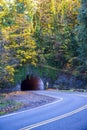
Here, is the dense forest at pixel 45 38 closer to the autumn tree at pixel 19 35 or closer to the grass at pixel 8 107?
the autumn tree at pixel 19 35

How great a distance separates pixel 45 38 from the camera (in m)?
41.4

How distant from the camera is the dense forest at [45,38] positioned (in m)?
36.5

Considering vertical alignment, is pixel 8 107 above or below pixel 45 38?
below

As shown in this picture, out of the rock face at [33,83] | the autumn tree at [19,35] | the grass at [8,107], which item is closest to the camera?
the grass at [8,107]

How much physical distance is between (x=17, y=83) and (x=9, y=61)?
7651mm

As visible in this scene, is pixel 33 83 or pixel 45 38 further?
pixel 33 83

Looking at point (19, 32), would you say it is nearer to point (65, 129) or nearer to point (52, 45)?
point (52, 45)

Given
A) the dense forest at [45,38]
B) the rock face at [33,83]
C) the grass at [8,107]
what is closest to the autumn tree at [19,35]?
the dense forest at [45,38]

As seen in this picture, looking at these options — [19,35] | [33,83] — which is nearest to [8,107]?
[19,35]

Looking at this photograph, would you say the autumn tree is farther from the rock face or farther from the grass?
the grass

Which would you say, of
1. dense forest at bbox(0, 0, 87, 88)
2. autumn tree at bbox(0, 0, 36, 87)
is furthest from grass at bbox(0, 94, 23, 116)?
dense forest at bbox(0, 0, 87, 88)

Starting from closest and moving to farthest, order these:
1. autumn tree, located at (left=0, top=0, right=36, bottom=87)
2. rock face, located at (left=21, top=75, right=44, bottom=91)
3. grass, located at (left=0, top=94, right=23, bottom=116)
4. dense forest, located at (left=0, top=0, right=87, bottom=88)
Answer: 1. grass, located at (left=0, top=94, right=23, bottom=116)
2. autumn tree, located at (left=0, top=0, right=36, bottom=87)
3. dense forest, located at (left=0, top=0, right=87, bottom=88)
4. rock face, located at (left=21, top=75, right=44, bottom=91)

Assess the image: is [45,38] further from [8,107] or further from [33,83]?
[8,107]

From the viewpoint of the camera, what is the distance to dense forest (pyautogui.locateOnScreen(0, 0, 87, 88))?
36469 millimetres
